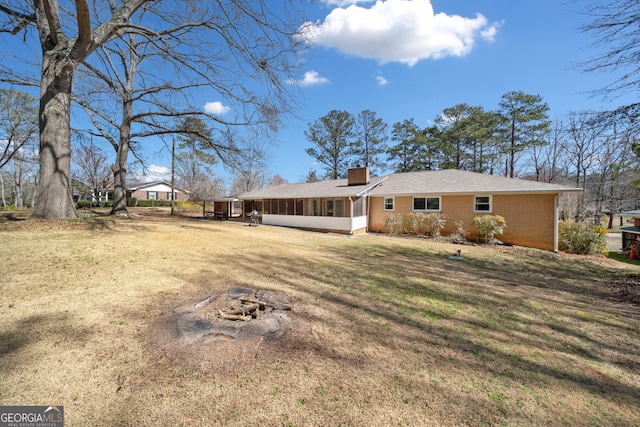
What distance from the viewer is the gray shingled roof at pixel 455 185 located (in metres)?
12.1

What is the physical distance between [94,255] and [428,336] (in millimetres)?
7144

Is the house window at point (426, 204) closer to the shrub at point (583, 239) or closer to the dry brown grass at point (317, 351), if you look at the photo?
the shrub at point (583, 239)

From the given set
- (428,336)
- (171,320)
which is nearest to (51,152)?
(171,320)

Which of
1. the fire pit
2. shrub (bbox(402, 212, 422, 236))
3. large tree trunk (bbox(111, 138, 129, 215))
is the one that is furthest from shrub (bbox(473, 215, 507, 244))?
large tree trunk (bbox(111, 138, 129, 215))

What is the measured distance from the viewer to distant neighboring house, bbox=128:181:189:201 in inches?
1654

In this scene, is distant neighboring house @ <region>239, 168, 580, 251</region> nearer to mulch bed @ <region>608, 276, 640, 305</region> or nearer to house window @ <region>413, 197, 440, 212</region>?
house window @ <region>413, 197, 440, 212</region>

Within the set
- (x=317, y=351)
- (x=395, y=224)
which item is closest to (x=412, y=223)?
(x=395, y=224)

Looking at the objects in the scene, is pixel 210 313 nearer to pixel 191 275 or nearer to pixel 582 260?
pixel 191 275

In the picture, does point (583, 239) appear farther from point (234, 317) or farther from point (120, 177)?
point (120, 177)

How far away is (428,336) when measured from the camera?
3.41 metres

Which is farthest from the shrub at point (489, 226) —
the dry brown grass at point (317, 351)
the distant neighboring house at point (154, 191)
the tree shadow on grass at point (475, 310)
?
the distant neighboring house at point (154, 191)

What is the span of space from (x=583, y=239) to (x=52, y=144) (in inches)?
842

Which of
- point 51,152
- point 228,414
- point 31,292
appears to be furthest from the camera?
point 51,152

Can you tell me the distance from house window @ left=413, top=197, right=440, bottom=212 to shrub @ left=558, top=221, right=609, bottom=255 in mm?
5610
